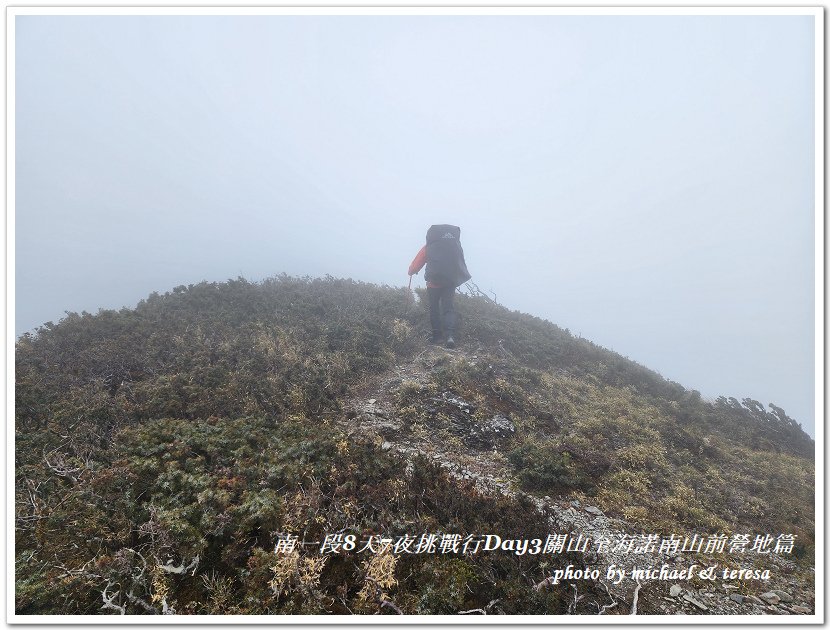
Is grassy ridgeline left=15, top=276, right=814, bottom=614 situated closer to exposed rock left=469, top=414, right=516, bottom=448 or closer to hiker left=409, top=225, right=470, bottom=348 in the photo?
exposed rock left=469, top=414, right=516, bottom=448

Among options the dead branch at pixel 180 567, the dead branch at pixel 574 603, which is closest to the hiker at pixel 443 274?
the dead branch at pixel 574 603

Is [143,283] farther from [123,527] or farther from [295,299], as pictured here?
[123,527]

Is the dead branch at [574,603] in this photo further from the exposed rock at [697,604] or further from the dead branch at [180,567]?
the dead branch at [180,567]

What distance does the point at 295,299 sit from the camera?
1216 centimetres

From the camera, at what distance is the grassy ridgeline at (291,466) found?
3203 mm

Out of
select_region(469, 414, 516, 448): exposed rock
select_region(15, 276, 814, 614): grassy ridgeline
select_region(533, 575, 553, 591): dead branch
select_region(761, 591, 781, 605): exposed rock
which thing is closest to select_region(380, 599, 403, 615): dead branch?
select_region(15, 276, 814, 614): grassy ridgeline

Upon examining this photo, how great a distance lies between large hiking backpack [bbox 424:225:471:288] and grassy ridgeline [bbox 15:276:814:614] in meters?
2.18

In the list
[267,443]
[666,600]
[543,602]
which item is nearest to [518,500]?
[543,602]

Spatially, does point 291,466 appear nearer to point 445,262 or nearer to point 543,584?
point 543,584

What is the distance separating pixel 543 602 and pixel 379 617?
165 centimetres

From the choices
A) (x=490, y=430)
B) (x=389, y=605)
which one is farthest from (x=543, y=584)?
(x=490, y=430)

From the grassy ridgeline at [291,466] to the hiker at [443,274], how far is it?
151 cm

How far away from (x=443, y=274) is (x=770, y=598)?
927 centimetres

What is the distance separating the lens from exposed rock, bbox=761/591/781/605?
369cm
